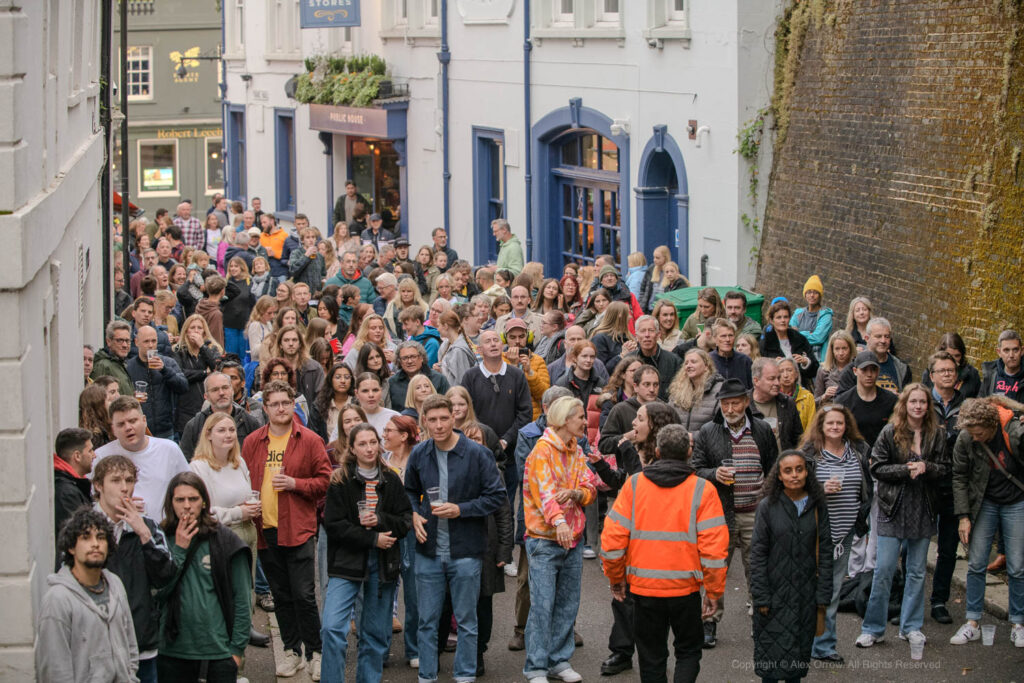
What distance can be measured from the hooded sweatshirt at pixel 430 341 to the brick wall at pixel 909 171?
4874 millimetres

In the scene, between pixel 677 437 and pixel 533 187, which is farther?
pixel 533 187

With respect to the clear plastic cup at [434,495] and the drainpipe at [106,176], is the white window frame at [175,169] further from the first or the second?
the clear plastic cup at [434,495]

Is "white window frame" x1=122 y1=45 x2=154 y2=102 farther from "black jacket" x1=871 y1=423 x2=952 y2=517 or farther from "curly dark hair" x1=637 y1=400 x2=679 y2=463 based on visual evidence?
"black jacket" x1=871 y1=423 x2=952 y2=517

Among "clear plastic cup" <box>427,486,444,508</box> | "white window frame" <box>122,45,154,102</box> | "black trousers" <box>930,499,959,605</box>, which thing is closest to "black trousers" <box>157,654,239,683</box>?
"clear plastic cup" <box>427,486,444,508</box>

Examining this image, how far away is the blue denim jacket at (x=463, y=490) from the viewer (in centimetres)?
888

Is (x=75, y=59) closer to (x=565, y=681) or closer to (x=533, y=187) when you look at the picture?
(x=565, y=681)

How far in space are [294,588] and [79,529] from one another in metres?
2.70

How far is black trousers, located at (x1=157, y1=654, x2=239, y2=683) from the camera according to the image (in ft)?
24.9

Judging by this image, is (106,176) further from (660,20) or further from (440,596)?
(440,596)

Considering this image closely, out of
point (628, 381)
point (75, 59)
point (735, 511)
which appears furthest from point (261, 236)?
point (735, 511)

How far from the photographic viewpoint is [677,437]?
8023 mm

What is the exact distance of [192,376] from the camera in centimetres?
1291

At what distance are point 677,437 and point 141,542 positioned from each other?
116 inches

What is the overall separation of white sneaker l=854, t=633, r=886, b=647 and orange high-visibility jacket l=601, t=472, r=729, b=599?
2171mm
